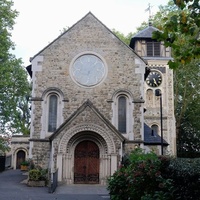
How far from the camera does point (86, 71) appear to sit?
2231 cm

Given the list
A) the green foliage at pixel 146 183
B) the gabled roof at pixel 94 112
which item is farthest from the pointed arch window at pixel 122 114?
the green foliage at pixel 146 183

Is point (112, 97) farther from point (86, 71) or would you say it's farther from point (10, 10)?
point (10, 10)

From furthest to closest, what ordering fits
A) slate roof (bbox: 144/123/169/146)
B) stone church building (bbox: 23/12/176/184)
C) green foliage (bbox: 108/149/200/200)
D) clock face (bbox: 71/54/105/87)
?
1. slate roof (bbox: 144/123/169/146)
2. clock face (bbox: 71/54/105/87)
3. stone church building (bbox: 23/12/176/184)
4. green foliage (bbox: 108/149/200/200)

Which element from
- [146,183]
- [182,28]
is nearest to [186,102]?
[146,183]

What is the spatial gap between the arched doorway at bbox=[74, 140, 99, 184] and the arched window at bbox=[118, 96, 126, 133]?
6.75 feet

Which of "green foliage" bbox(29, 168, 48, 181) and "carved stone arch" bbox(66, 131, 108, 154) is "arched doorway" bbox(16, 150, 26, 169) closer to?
"carved stone arch" bbox(66, 131, 108, 154)

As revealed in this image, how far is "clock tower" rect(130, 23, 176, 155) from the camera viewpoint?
34.5 meters

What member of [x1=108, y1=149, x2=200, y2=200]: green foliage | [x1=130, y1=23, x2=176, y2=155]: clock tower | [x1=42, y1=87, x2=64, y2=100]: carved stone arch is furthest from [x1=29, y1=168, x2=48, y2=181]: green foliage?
[x1=130, y1=23, x2=176, y2=155]: clock tower

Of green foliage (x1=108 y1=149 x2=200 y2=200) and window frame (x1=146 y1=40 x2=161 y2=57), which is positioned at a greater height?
window frame (x1=146 y1=40 x2=161 y2=57)

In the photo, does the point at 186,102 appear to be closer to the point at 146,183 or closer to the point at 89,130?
the point at 89,130

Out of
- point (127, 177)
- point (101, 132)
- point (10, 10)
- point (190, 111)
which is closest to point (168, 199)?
point (127, 177)

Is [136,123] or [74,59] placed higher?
[74,59]

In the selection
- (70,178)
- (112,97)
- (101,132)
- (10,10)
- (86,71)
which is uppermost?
(10,10)

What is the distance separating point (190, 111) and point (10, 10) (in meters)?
26.7
